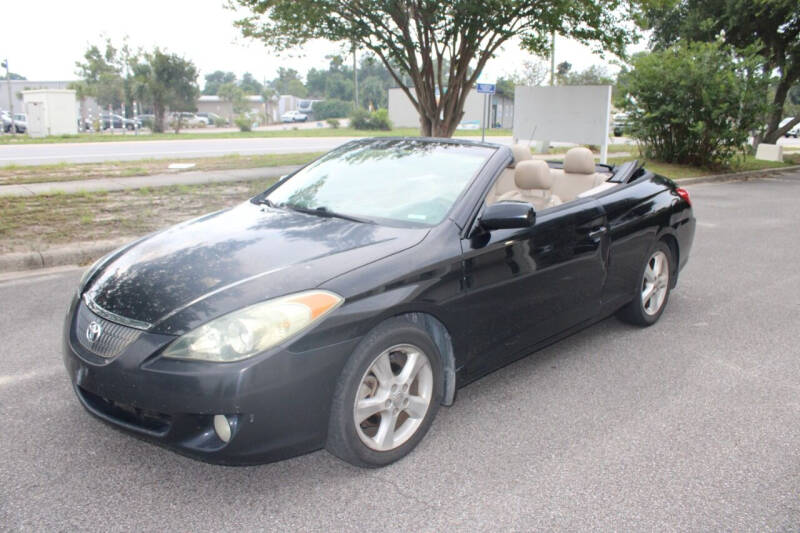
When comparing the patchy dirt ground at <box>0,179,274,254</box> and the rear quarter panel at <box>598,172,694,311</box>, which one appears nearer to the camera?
the rear quarter panel at <box>598,172,694,311</box>

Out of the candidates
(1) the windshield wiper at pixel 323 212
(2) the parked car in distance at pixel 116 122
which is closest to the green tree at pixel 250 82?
(2) the parked car in distance at pixel 116 122

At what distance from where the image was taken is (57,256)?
22.4 feet

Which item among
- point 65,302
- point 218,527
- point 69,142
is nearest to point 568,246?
point 218,527

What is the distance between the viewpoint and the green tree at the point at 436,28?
46.9ft

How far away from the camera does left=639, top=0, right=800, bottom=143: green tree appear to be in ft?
64.5

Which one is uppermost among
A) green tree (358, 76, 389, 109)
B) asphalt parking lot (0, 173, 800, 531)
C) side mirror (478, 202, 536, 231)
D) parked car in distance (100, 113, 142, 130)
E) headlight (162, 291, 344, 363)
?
green tree (358, 76, 389, 109)

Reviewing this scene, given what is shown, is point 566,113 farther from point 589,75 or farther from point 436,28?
point 589,75

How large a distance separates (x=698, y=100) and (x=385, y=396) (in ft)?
52.1

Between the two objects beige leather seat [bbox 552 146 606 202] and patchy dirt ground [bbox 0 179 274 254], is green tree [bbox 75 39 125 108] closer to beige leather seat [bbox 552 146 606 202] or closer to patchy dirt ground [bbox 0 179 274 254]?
patchy dirt ground [bbox 0 179 274 254]

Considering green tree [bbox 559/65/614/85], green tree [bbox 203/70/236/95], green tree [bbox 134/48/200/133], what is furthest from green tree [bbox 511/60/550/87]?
green tree [bbox 203/70/236/95]

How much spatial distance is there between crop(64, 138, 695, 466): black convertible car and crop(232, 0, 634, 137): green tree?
1081 cm

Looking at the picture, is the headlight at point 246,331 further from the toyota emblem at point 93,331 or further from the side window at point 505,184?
the side window at point 505,184

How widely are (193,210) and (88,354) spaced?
6.47 metres

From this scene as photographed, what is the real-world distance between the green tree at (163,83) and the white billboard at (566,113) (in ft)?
92.2
